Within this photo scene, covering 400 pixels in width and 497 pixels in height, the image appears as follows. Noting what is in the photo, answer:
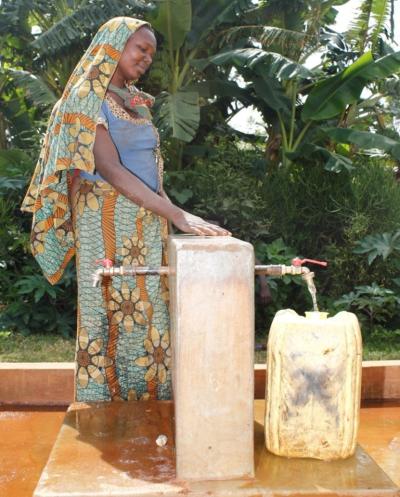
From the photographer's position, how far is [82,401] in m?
3.04

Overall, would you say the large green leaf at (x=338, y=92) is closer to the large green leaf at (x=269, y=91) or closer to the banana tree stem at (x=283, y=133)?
the large green leaf at (x=269, y=91)

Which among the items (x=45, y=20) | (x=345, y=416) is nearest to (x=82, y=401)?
(x=345, y=416)

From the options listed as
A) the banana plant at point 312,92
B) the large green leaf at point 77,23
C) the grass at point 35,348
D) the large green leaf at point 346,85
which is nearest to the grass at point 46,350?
the grass at point 35,348

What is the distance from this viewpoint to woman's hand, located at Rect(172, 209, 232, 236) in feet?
8.27

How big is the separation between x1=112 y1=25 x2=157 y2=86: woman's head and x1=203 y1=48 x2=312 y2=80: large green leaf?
4150mm

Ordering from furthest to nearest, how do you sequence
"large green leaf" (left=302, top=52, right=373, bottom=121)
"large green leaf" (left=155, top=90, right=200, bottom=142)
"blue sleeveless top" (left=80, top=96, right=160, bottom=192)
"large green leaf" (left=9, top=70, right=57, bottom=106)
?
1. "large green leaf" (left=9, top=70, right=57, bottom=106)
2. "large green leaf" (left=302, top=52, right=373, bottom=121)
3. "large green leaf" (left=155, top=90, right=200, bottom=142)
4. "blue sleeveless top" (left=80, top=96, right=160, bottom=192)

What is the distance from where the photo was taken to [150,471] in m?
2.29

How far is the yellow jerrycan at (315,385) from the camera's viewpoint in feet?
7.74

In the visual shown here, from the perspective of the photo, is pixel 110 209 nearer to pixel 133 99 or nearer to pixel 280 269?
pixel 133 99

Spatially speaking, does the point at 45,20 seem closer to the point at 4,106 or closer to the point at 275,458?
the point at 4,106

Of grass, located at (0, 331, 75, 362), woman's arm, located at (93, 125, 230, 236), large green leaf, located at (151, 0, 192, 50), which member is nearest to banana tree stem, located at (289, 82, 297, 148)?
large green leaf, located at (151, 0, 192, 50)

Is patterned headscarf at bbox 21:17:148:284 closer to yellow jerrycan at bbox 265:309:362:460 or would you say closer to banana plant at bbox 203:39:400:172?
yellow jerrycan at bbox 265:309:362:460

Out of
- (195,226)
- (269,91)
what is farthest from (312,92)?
(195,226)

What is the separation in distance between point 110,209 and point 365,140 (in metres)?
5.03
